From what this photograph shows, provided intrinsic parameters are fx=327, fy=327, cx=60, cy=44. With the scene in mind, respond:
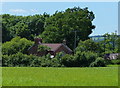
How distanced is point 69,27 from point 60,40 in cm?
305

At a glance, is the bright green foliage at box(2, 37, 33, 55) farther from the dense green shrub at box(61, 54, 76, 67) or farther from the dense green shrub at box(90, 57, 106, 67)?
the dense green shrub at box(90, 57, 106, 67)

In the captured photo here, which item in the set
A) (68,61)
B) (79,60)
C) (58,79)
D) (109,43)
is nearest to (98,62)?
(79,60)

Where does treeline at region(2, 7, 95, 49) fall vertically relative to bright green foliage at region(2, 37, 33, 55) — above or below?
above

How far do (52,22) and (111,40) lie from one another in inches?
465

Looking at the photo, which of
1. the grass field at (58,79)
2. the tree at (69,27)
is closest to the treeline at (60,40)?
the tree at (69,27)

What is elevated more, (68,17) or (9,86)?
(68,17)

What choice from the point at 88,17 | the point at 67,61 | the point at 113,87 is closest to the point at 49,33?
the point at 88,17

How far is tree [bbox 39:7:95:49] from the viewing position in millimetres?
59250

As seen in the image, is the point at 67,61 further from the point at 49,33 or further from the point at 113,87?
the point at 113,87

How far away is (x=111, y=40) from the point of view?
59.8 meters

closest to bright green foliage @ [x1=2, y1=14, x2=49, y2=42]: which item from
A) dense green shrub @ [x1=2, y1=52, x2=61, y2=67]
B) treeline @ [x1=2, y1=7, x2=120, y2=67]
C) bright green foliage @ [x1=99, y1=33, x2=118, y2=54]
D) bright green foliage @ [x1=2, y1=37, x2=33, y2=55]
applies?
treeline @ [x1=2, y1=7, x2=120, y2=67]

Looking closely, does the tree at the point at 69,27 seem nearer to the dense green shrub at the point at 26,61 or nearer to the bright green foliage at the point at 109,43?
the bright green foliage at the point at 109,43

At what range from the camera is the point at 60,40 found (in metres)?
60.2

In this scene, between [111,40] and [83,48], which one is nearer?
[83,48]
